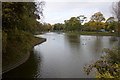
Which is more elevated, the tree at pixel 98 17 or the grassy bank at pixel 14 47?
the tree at pixel 98 17

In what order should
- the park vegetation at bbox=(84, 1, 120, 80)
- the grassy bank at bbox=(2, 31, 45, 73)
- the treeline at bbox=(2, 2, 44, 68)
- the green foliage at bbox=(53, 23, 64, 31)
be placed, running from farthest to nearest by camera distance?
1. the green foliage at bbox=(53, 23, 64, 31)
2. the grassy bank at bbox=(2, 31, 45, 73)
3. the treeline at bbox=(2, 2, 44, 68)
4. the park vegetation at bbox=(84, 1, 120, 80)

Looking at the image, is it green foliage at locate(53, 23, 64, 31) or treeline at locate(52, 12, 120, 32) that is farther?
green foliage at locate(53, 23, 64, 31)

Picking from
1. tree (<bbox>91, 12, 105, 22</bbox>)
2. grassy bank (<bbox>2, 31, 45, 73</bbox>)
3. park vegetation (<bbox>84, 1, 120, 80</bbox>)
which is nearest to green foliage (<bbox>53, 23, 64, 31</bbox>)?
tree (<bbox>91, 12, 105, 22</bbox>)

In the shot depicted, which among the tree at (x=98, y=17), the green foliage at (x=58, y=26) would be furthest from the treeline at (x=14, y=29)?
the green foliage at (x=58, y=26)

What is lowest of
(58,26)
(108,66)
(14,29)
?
(108,66)

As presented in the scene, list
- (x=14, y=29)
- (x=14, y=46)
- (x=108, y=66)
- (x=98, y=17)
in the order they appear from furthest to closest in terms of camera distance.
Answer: (x=98, y=17) → (x=14, y=46) → (x=14, y=29) → (x=108, y=66)

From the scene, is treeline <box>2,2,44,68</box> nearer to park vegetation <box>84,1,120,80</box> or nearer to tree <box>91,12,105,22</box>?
park vegetation <box>84,1,120,80</box>

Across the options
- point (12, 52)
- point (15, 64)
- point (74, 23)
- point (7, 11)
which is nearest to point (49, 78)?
point (15, 64)

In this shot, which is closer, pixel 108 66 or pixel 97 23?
pixel 108 66

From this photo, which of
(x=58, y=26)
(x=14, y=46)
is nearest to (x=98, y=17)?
(x=14, y=46)

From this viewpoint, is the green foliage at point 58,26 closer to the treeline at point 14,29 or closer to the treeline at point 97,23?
the treeline at point 97,23

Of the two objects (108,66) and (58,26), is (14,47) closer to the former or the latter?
(108,66)

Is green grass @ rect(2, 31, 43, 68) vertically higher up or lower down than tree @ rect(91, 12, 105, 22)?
lower down

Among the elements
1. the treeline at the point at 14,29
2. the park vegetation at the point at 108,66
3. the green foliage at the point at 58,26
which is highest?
the green foliage at the point at 58,26
